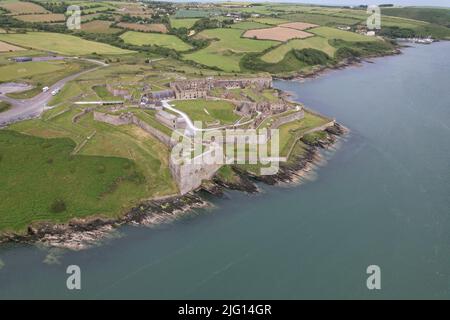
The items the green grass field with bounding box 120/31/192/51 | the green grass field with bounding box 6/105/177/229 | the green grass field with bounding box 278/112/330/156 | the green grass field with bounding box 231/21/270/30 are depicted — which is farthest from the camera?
the green grass field with bounding box 231/21/270/30

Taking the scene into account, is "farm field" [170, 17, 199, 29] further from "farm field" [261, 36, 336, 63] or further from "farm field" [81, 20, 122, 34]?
"farm field" [261, 36, 336, 63]

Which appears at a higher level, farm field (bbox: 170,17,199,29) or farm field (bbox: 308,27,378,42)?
farm field (bbox: 170,17,199,29)

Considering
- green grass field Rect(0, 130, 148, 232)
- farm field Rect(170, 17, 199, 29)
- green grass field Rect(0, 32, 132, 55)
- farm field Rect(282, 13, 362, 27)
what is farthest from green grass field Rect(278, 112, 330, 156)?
farm field Rect(282, 13, 362, 27)

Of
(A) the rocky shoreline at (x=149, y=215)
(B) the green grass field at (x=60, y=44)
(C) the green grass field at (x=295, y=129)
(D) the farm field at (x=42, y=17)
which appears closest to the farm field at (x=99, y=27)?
(D) the farm field at (x=42, y=17)

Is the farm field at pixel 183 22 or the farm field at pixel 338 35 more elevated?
the farm field at pixel 183 22

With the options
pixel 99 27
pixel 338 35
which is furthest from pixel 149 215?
pixel 338 35

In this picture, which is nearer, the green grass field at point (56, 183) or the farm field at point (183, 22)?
the green grass field at point (56, 183)

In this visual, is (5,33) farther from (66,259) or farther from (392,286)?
(392,286)

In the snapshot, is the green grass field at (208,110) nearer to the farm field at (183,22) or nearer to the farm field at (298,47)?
the farm field at (298,47)
